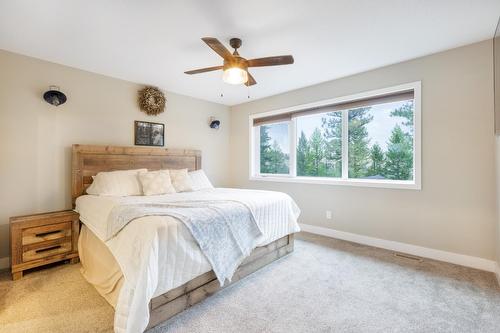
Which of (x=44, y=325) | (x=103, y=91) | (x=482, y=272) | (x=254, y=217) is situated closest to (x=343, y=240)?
(x=482, y=272)

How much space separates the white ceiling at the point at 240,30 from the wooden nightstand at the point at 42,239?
1.90 meters

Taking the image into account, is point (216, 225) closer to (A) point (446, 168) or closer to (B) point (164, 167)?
(B) point (164, 167)

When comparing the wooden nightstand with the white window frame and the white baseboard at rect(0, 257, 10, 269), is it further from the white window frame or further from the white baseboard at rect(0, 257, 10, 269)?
the white window frame

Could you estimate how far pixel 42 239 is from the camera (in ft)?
8.70

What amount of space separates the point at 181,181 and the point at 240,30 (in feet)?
7.22

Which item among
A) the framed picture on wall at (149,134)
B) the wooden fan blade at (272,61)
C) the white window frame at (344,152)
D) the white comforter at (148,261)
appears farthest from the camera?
the framed picture on wall at (149,134)

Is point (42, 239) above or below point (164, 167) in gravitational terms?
below

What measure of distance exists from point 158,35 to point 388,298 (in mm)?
3283

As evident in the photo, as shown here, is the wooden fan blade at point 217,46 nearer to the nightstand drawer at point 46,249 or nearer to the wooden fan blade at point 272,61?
the wooden fan blade at point 272,61

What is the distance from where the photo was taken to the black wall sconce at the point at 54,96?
298 cm

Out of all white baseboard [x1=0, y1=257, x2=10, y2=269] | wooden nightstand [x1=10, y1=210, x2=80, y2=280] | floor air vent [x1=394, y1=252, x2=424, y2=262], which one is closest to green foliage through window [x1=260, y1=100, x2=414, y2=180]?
floor air vent [x1=394, y1=252, x2=424, y2=262]

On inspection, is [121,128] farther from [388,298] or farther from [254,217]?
[388,298]

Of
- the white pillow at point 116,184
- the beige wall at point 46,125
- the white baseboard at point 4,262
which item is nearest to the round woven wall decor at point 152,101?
the beige wall at point 46,125

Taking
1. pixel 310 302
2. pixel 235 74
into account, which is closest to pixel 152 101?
pixel 235 74
